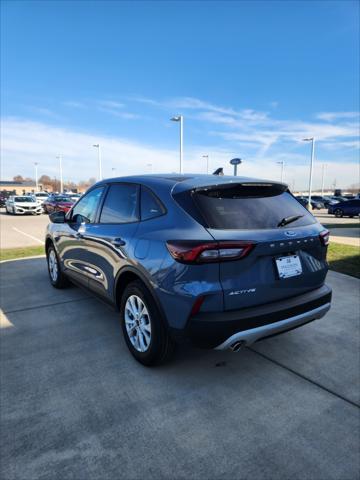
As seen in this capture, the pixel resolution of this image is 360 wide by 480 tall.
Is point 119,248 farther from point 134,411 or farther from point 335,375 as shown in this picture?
point 335,375

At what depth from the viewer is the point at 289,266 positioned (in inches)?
107

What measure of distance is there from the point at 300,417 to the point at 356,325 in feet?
6.63

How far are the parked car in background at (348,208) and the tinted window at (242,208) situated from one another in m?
29.0

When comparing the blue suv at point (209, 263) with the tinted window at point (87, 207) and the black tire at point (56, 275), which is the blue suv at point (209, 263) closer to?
the tinted window at point (87, 207)

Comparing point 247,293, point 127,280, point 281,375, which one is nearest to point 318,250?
point 247,293

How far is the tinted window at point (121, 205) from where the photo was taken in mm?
3285

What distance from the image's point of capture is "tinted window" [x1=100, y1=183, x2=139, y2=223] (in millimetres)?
3285

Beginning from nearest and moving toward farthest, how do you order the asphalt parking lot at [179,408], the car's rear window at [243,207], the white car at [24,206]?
the asphalt parking lot at [179,408] < the car's rear window at [243,207] < the white car at [24,206]

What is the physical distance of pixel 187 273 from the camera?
2.43 m

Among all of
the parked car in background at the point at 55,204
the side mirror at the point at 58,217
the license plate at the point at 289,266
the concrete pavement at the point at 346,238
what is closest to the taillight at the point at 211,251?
the license plate at the point at 289,266

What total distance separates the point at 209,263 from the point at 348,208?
30.2 meters

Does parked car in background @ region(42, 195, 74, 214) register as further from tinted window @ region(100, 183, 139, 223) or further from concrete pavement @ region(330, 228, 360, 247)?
tinted window @ region(100, 183, 139, 223)

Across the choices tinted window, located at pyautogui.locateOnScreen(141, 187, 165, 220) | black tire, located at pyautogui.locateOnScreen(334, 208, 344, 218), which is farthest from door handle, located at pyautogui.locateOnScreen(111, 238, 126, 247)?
black tire, located at pyautogui.locateOnScreen(334, 208, 344, 218)

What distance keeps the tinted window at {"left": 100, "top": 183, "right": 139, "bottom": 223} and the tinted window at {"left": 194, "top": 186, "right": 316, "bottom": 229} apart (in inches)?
32.4
